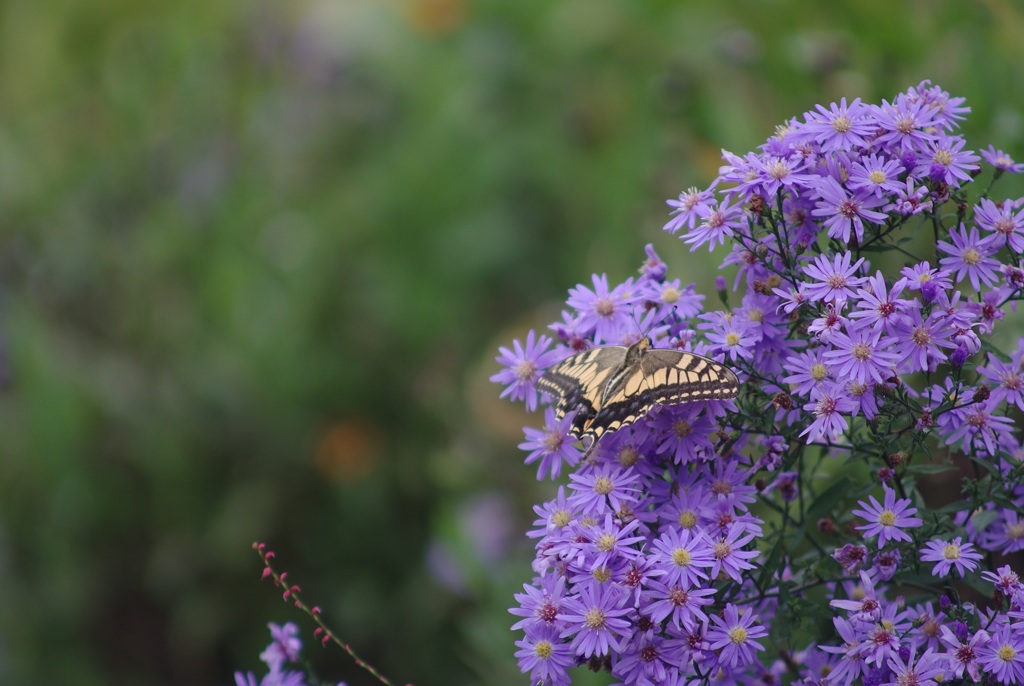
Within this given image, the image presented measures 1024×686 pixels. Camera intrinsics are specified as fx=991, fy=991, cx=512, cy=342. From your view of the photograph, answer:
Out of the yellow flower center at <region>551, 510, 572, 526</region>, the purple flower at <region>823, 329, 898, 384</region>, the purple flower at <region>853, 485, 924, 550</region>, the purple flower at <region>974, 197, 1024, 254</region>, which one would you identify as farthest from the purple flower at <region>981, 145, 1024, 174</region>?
the yellow flower center at <region>551, 510, 572, 526</region>

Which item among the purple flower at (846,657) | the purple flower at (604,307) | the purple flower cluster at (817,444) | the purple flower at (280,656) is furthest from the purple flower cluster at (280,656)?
the purple flower at (846,657)

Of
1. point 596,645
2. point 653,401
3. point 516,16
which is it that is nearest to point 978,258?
point 653,401

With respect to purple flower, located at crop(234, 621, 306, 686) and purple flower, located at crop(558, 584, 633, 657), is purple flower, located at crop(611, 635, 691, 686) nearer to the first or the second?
purple flower, located at crop(558, 584, 633, 657)

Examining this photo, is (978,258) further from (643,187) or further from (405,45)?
(405,45)

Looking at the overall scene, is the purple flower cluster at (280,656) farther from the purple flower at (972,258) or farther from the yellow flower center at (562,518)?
the purple flower at (972,258)

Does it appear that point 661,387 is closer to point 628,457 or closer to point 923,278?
point 628,457

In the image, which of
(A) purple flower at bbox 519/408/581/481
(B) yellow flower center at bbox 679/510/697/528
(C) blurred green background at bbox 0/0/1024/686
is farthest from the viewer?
(C) blurred green background at bbox 0/0/1024/686

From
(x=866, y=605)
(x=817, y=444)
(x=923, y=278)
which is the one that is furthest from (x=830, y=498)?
(x=923, y=278)
